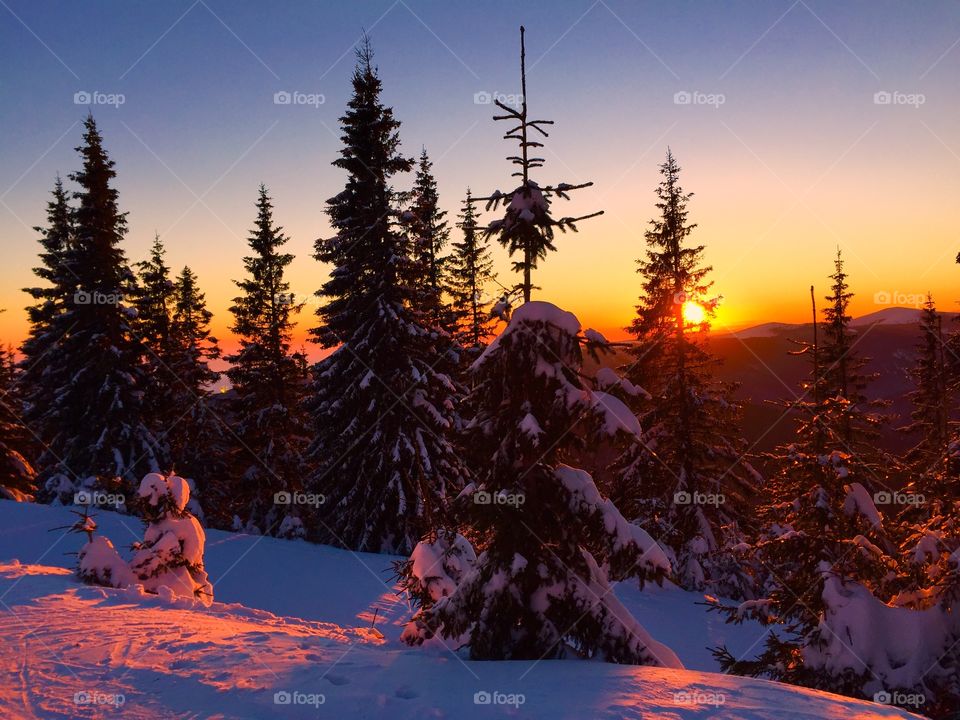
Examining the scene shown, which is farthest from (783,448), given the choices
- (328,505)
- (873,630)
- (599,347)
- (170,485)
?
(328,505)

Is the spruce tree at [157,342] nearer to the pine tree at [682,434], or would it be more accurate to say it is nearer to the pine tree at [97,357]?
the pine tree at [97,357]

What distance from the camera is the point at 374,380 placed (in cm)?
1903

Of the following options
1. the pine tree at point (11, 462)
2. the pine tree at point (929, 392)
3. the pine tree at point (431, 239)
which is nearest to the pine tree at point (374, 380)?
the pine tree at point (431, 239)

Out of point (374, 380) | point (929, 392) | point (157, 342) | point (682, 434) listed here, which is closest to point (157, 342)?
point (157, 342)

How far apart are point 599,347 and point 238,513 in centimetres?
2711

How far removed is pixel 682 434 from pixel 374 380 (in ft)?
38.4

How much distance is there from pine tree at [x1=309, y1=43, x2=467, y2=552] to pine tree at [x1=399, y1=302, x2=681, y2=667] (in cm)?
1134

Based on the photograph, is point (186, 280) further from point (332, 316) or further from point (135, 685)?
point (135, 685)

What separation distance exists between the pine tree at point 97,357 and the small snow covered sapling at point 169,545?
41.4ft

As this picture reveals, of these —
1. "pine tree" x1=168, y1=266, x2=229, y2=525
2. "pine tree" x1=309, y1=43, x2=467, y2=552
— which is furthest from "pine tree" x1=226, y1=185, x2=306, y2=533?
"pine tree" x1=309, y1=43, x2=467, y2=552

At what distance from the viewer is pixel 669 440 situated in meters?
21.6

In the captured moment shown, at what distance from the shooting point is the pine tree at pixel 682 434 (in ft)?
68.1

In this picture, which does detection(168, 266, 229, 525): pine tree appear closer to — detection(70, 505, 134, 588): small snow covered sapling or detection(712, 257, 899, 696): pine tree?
detection(70, 505, 134, 588): small snow covered sapling

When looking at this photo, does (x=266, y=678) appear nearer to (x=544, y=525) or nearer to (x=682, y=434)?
(x=544, y=525)
